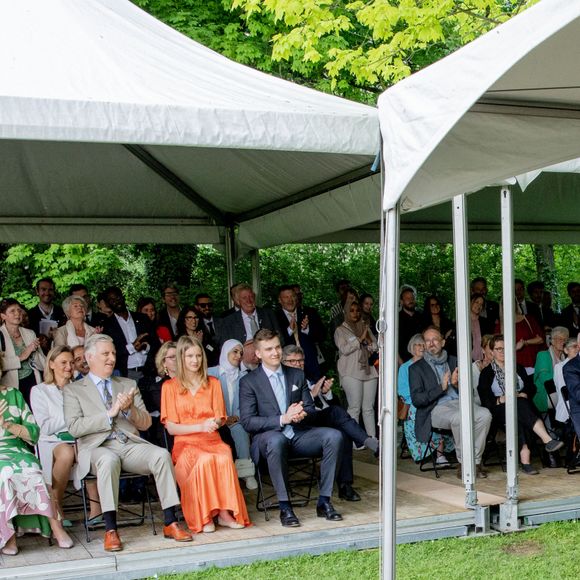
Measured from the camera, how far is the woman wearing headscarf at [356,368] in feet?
29.7

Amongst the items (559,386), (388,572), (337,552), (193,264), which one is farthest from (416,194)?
(193,264)

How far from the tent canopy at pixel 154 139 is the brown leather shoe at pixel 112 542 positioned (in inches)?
86.3

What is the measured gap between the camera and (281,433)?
6.10 meters

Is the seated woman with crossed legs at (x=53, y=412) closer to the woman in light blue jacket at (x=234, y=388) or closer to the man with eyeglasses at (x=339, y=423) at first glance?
the woman in light blue jacket at (x=234, y=388)

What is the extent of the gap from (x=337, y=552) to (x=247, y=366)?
207 centimetres

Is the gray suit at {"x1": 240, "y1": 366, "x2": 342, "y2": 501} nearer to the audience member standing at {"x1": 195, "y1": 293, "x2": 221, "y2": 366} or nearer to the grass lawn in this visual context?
the grass lawn

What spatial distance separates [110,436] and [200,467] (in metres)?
0.59

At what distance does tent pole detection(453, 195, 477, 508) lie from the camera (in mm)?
6047

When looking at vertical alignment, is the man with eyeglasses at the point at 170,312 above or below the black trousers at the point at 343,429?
above

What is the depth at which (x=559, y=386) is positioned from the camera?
795 centimetres

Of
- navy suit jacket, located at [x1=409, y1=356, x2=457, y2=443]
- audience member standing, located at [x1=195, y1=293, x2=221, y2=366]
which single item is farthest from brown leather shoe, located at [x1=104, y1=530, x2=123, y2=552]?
navy suit jacket, located at [x1=409, y1=356, x2=457, y2=443]

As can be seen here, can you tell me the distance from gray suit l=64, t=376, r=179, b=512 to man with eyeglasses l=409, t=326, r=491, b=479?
2.59 meters

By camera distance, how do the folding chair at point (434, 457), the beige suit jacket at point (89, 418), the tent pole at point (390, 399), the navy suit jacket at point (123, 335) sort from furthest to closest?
the navy suit jacket at point (123, 335), the folding chair at point (434, 457), the beige suit jacket at point (89, 418), the tent pole at point (390, 399)

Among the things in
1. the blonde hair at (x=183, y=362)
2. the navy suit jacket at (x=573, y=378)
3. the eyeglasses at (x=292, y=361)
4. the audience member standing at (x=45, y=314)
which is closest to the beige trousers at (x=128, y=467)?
the blonde hair at (x=183, y=362)
